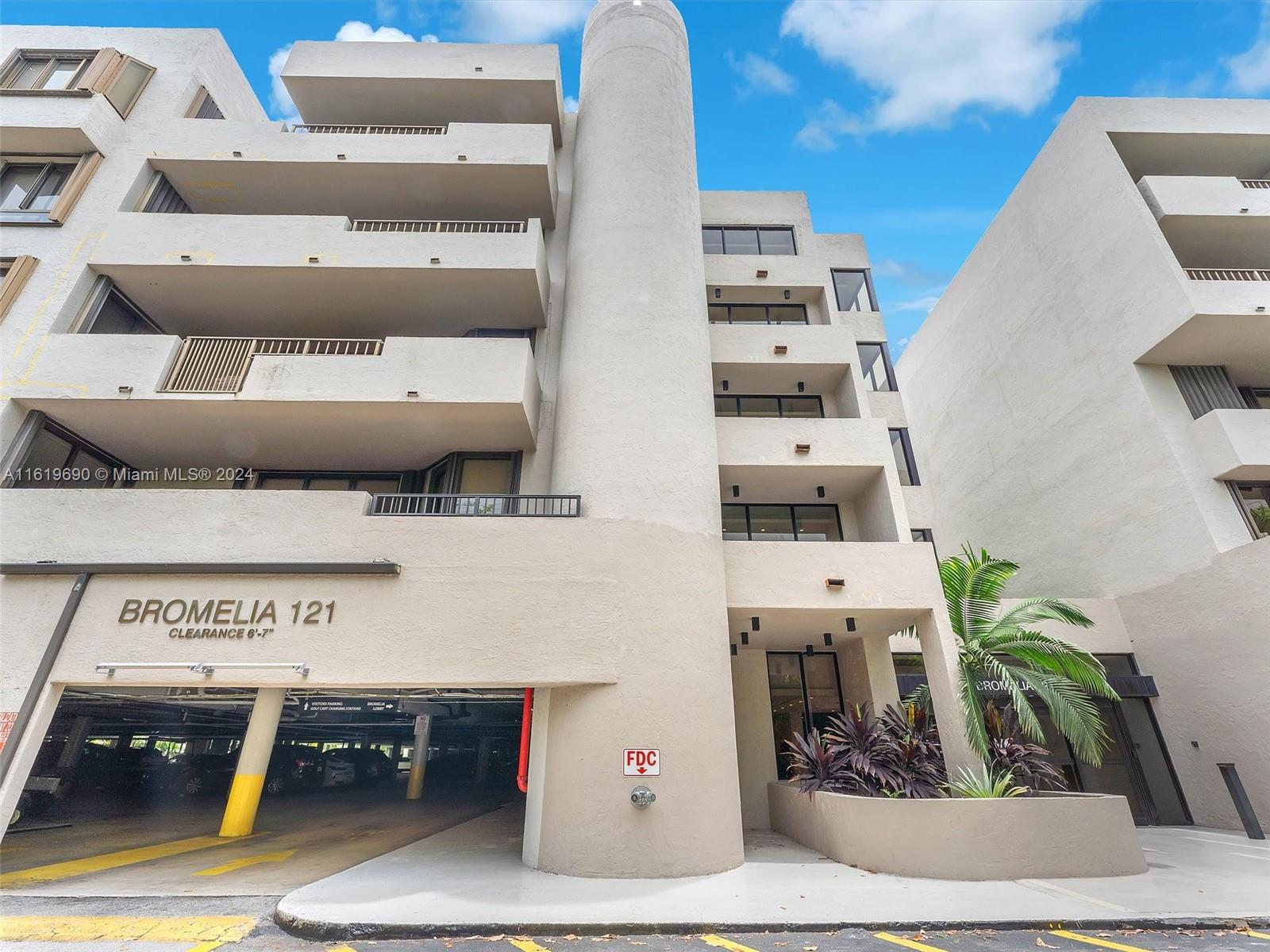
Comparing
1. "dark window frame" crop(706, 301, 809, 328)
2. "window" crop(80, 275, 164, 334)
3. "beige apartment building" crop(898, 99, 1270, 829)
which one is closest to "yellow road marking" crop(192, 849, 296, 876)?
"window" crop(80, 275, 164, 334)

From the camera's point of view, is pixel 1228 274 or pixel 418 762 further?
pixel 418 762

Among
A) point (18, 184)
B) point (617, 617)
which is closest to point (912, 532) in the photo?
point (617, 617)

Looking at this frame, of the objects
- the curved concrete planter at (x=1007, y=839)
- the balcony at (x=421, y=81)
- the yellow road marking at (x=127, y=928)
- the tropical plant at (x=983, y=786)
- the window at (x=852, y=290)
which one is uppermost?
the balcony at (x=421, y=81)

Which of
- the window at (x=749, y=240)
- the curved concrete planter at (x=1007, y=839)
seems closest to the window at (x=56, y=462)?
the curved concrete planter at (x=1007, y=839)

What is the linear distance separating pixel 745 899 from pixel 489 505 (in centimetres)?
792

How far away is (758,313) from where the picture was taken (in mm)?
19578

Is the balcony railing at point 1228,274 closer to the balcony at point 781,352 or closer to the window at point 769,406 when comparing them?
the balcony at point 781,352

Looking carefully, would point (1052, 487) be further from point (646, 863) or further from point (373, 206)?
point (373, 206)

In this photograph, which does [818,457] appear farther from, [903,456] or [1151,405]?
[1151,405]

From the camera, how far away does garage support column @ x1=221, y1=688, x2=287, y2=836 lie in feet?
44.2

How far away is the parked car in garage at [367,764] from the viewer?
113 ft

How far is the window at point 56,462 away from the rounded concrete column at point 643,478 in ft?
34.1

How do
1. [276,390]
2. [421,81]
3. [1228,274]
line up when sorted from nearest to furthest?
[276,390] < [421,81] < [1228,274]

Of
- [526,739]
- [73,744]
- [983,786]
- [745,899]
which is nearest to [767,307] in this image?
[983,786]
